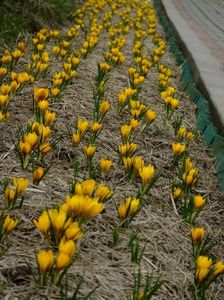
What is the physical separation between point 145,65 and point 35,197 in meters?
2.75

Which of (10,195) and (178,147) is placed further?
(178,147)

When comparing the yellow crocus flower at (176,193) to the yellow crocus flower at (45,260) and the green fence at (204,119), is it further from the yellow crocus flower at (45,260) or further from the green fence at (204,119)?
the yellow crocus flower at (45,260)

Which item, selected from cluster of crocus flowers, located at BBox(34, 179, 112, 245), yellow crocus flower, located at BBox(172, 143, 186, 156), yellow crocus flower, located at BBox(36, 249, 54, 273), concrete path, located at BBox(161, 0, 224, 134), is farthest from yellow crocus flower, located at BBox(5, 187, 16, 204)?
concrete path, located at BBox(161, 0, 224, 134)

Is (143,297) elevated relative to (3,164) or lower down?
elevated

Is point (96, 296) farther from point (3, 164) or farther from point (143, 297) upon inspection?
point (3, 164)

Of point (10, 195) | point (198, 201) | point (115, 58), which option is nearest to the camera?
point (10, 195)

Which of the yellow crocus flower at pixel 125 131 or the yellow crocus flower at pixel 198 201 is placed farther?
the yellow crocus flower at pixel 125 131

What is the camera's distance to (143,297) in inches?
57.2

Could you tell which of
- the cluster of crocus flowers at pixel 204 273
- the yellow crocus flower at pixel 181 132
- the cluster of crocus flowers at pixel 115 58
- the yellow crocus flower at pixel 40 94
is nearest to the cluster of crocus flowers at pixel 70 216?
the cluster of crocus flowers at pixel 204 273

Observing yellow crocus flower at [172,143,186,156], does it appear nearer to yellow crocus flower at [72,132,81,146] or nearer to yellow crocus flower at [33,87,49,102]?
yellow crocus flower at [72,132,81,146]

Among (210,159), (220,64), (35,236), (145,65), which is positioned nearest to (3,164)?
(35,236)

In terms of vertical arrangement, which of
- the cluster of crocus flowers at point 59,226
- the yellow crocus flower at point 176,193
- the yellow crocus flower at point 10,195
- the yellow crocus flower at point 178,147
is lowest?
the yellow crocus flower at point 176,193

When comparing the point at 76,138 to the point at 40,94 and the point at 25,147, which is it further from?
the point at 25,147

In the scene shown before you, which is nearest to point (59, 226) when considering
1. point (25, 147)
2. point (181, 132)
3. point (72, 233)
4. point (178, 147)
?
point (72, 233)
